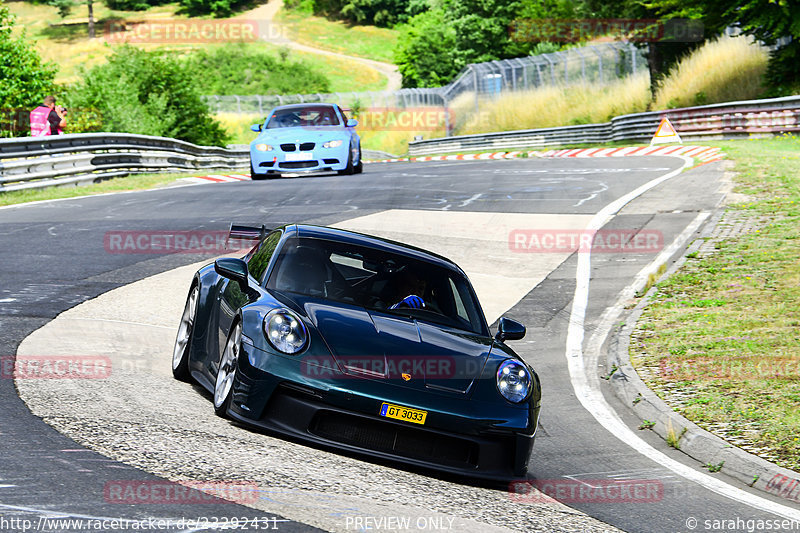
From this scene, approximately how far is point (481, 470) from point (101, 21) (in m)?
120

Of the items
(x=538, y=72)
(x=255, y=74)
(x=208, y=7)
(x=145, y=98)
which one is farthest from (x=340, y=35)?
(x=145, y=98)

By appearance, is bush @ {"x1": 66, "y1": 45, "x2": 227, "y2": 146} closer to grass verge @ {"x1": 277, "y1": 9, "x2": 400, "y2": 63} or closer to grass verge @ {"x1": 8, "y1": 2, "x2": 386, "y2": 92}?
grass verge @ {"x1": 8, "y1": 2, "x2": 386, "y2": 92}

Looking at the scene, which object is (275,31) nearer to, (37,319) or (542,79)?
(542,79)

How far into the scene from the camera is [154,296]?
410 inches

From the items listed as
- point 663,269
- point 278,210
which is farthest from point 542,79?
point 663,269

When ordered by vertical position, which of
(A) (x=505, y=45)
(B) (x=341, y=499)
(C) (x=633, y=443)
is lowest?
(C) (x=633, y=443)

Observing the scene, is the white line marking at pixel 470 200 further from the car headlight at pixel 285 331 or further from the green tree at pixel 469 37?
the green tree at pixel 469 37

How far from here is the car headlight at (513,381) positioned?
5965 millimetres
